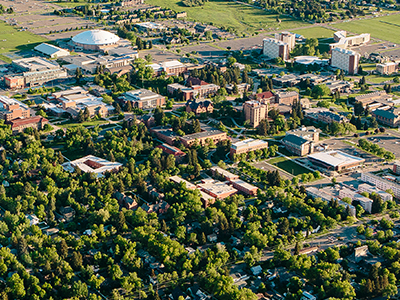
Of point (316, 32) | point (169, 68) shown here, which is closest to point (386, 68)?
point (316, 32)

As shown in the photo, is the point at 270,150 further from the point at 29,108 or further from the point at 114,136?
the point at 29,108

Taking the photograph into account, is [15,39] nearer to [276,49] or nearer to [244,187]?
[276,49]

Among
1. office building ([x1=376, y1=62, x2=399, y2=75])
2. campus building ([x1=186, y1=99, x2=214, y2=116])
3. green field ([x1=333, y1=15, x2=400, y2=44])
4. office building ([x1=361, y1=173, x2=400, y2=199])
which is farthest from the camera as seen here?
green field ([x1=333, y1=15, x2=400, y2=44])

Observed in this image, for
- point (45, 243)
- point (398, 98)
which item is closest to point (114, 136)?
point (45, 243)

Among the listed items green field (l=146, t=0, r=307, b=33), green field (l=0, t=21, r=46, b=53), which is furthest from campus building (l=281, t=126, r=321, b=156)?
green field (l=0, t=21, r=46, b=53)

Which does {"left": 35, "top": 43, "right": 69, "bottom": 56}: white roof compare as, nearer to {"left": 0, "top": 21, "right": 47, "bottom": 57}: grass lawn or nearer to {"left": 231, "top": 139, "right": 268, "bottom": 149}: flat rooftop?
{"left": 0, "top": 21, "right": 47, "bottom": 57}: grass lawn

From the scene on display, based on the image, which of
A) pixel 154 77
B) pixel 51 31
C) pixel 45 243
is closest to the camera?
pixel 45 243

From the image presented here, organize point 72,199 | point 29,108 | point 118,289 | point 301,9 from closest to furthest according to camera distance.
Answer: point 118,289, point 72,199, point 29,108, point 301,9
